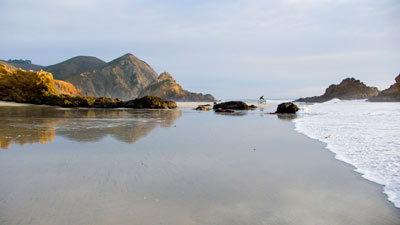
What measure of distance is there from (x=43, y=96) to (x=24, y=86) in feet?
17.1

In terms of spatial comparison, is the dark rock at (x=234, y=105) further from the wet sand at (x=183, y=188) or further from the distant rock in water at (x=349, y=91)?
the distant rock in water at (x=349, y=91)

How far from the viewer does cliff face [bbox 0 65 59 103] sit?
4262 cm

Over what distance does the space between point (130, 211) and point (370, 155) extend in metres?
6.61

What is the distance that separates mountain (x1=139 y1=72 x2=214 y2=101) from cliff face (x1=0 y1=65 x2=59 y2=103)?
115 metres

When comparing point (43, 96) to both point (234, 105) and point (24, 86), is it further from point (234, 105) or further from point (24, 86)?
point (234, 105)

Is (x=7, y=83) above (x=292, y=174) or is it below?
above

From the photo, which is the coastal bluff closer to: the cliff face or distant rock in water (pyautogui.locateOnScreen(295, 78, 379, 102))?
the cliff face

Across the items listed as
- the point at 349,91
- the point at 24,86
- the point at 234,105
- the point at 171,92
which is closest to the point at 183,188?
the point at 234,105

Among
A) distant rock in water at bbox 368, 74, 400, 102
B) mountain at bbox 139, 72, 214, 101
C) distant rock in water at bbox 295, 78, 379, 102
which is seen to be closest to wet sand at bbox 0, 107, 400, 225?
distant rock in water at bbox 368, 74, 400, 102

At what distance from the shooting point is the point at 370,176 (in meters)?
4.98

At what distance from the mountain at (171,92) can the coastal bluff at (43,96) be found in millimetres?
114893

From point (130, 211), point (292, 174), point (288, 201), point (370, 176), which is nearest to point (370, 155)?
point (370, 176)

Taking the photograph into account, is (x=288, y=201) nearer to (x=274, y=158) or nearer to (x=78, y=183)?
(x=274, y=158)

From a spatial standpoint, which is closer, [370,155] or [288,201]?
[288,201]
